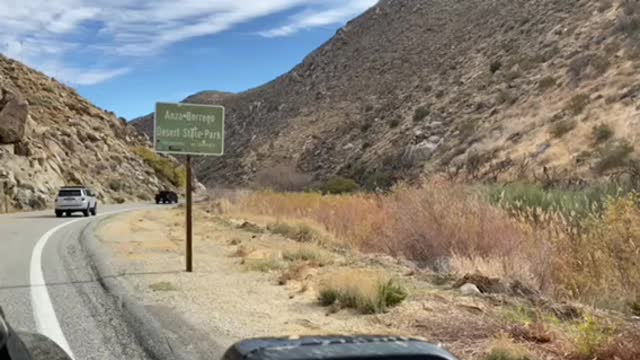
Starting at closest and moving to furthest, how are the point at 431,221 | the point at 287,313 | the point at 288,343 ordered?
the point at 288,343
the point at 287,313
the point at 431,221

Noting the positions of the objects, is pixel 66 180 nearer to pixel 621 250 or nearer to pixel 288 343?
pixel 621 250

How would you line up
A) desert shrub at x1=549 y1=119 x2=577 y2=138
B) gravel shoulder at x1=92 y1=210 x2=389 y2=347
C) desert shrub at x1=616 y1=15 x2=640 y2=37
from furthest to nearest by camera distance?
1. desert shrub at x1=616 y1=15 x2=640 y2=37
2. desert shrub at x1=549 y1=119 x2=577 y2=138
3. gravel shoulder at x1=92 y1=210 x2=389 y2=347

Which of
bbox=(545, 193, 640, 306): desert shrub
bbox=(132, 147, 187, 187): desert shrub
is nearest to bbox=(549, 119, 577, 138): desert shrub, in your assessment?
bbox=(545, 193, 640, 306): desert shrub

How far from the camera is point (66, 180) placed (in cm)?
5744

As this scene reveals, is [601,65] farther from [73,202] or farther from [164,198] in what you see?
[164,198]

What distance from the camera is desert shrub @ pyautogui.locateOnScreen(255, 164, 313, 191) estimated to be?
6188cm

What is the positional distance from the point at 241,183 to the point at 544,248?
216 feet

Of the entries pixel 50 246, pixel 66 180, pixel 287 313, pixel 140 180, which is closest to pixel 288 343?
pixel 287 313

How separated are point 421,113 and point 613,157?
2657 cm

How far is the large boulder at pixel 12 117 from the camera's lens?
51.0 m

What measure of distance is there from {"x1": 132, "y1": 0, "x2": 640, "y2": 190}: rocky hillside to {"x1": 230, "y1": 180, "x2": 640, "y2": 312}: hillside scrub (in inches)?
352

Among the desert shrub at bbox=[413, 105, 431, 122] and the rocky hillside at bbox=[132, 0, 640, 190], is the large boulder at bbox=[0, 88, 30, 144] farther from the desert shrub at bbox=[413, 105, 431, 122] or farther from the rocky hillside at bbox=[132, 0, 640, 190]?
the desert shrub at bbox=[413, 105, 431, 122]

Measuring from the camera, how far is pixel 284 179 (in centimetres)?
6394

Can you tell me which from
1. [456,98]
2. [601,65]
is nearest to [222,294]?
[601,65]
